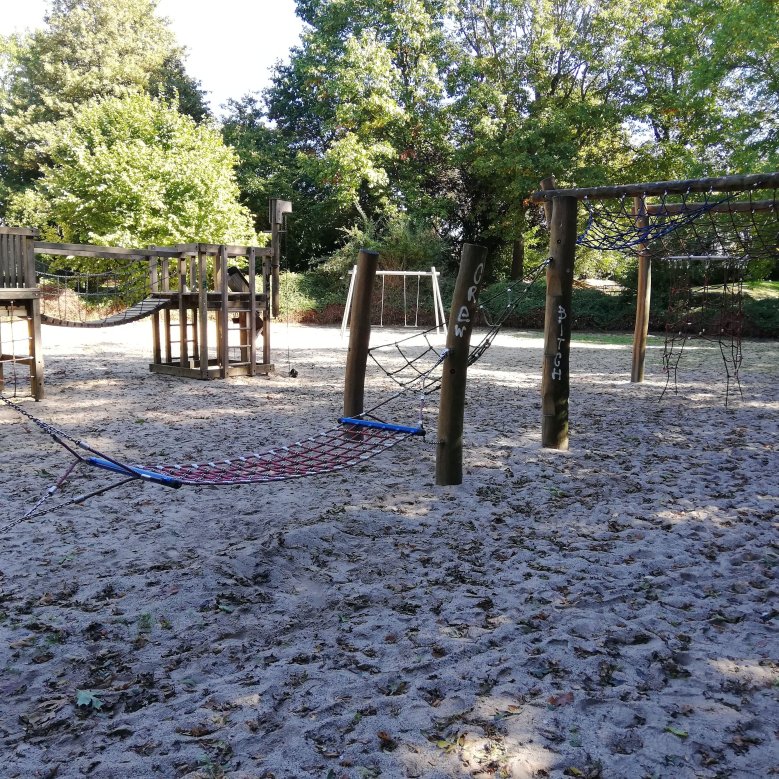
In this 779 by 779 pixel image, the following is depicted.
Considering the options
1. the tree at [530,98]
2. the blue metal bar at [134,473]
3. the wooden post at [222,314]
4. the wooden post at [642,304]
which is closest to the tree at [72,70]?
the tree at [530,98]

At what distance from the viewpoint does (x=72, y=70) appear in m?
28.8

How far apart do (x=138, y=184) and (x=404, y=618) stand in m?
21.5

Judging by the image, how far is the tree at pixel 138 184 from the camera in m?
22.0

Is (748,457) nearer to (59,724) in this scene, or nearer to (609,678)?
(609,678)

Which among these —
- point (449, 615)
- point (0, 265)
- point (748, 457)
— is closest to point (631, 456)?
point (748, 457)

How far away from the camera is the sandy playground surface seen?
2.17m

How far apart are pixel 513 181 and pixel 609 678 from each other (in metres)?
22.7

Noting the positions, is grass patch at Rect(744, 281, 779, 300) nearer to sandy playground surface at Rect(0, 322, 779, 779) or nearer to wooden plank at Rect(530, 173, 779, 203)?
wooden plank at Rect(530, 173, 779, 203)

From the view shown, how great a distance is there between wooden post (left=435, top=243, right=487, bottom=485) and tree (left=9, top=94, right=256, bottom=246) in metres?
18.8

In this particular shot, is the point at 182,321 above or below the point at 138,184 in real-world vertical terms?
below

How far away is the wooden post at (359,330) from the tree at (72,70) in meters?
24.8

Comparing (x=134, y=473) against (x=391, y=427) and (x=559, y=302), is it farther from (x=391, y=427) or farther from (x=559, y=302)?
(x=559, y=302)

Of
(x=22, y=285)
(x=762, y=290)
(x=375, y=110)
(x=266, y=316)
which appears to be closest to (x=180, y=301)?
(x=266, y=316)


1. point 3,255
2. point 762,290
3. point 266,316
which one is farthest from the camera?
point 762,290
